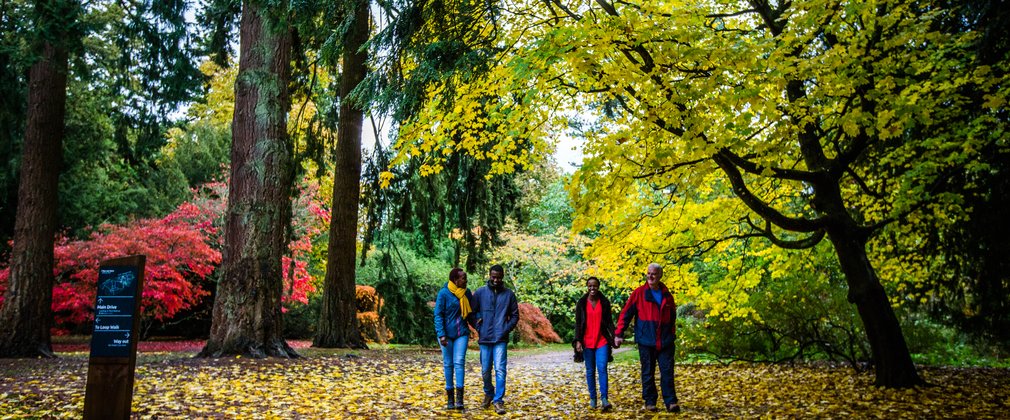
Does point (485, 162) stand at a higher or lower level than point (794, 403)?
higher

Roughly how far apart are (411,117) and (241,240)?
124 inches

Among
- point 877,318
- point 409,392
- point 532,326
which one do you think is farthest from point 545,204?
point 409,392

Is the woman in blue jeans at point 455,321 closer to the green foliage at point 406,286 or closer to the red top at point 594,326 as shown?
the red top at point 594,326

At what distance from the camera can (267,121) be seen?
9.81m

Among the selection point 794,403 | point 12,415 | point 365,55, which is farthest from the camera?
point 365,55

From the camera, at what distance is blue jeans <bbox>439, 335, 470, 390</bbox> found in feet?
20.8

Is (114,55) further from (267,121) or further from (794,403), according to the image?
(794,403)

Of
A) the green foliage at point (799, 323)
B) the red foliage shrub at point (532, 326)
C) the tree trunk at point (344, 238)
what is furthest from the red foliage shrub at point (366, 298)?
the green foliage at point (799, 323)

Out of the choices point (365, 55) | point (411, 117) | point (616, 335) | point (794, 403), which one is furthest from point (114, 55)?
point (794, 403)

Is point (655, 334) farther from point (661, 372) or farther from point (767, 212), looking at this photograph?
point (767, 212)

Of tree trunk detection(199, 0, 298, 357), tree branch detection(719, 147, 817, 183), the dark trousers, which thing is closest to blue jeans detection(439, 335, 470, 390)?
the dark trousers

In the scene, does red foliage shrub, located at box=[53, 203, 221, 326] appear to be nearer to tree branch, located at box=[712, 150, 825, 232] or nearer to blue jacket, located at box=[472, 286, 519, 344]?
blue jacket, located at box=[472, 286, 519, 344]

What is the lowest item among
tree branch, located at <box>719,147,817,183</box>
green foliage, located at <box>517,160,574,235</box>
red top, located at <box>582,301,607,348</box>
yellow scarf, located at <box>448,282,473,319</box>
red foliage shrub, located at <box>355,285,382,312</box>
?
red top, located at <box>582,301,607,348</box>

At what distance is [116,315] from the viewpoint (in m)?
4.82
